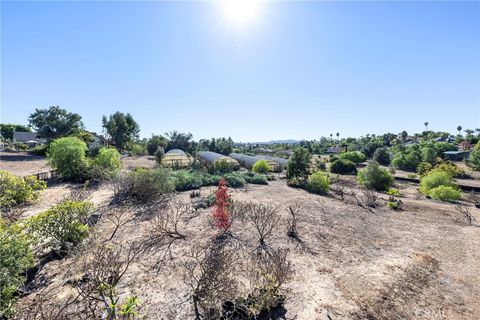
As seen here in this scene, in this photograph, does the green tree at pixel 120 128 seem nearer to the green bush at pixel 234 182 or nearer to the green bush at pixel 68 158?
the green bush at pixel 68 158

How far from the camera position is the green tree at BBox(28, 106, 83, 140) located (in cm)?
3478

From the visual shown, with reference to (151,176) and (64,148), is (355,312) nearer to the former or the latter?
(151,176)

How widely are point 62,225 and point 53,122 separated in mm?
37269

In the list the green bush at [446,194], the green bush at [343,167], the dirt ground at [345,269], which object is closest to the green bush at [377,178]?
the green bush at [446,194]

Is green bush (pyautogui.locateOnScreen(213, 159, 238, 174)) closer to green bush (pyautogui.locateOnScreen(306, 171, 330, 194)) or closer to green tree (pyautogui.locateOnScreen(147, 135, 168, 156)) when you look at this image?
green bush (pyautogui.locateOnScreen(306, 171, 330, 194))

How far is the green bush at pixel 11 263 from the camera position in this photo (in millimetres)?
Answer: 4285

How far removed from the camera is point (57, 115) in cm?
3569

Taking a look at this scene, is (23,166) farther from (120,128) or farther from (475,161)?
(475,161)

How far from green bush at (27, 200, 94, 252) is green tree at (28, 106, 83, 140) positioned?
36.7 meters

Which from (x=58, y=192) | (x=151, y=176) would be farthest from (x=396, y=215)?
(x=58, y=192)

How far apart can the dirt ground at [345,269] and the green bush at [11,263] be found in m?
0.82

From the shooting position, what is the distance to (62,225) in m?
6.88

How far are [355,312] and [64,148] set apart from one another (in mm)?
20428

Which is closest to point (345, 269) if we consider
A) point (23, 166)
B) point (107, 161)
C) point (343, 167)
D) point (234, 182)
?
point (234, 182)
